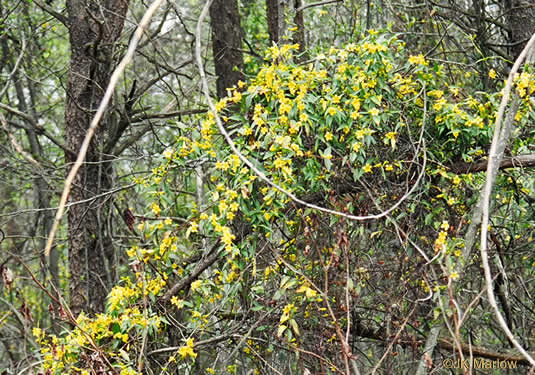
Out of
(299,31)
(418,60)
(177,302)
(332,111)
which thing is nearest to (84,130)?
(299,31)

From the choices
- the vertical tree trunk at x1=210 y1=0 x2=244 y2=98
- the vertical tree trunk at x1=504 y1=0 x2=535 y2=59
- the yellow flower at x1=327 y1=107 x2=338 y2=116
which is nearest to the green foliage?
the yellow flower at x1=327 y1=107 x2=338 y2=116

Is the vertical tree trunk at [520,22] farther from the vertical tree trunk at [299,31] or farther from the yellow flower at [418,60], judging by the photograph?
the vertical tree trunk at [299,31]

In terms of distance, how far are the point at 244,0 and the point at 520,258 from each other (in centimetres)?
455

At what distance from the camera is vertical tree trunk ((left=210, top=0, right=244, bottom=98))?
6.70 metres

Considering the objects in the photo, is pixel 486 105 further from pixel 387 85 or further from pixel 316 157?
pixel 316 157

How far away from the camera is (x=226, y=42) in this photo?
265 inches

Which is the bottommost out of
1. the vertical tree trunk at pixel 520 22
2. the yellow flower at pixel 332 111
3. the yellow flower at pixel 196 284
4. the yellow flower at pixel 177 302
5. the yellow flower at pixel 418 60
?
the yellow flower at pixel 177 302

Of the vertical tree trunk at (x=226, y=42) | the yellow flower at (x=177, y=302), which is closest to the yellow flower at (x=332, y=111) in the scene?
the yellow flower at (x=177, y=302)

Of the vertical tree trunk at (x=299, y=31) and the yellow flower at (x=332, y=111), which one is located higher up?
the vertical tree trunk at (x=299, y=31)

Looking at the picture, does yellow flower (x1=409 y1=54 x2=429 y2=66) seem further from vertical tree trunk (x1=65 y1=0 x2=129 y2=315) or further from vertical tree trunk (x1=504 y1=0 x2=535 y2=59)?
vertical tree trunk (x1=65 y1=0 x2=129 y2=315)

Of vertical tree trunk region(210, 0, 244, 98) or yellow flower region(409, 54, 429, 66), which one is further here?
vertical tree trunk region(210, 0, 244, 98)

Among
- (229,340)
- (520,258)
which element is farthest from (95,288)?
(520,258)

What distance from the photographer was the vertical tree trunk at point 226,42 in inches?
264

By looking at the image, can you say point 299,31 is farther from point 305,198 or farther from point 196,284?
point 196,284
